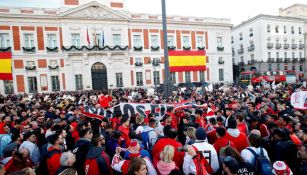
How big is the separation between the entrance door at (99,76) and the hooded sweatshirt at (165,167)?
3205 centimetres

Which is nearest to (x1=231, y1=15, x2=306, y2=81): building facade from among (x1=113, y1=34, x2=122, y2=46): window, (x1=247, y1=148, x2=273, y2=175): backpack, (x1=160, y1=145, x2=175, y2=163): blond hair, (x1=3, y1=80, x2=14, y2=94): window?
(x1=113, y1=34, x2=122, y2=46): window

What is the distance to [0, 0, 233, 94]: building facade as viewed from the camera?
31.1 m

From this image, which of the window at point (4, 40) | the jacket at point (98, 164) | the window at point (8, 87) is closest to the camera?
the jacket at point (98, 164)

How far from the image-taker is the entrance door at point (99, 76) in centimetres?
3409

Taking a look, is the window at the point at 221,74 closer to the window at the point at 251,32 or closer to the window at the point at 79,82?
the window at the point at 251,32

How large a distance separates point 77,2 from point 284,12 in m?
51.3

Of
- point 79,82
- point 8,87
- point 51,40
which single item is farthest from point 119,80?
point 8,87

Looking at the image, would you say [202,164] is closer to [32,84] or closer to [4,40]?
[32,84]

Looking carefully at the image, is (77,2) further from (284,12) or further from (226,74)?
(284,12)

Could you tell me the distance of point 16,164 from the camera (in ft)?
12.9

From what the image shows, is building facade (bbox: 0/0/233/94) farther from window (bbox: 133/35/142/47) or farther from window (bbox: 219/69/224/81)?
window (bbox: 219/69/224/81)

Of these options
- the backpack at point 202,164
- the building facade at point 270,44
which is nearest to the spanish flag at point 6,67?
the backpack at point 202,164

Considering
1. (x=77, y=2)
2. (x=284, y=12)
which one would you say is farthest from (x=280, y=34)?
(x=77, y=2)

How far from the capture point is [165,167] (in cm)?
339
